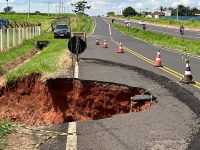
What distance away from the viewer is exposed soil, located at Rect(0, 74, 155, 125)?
12.5 metres

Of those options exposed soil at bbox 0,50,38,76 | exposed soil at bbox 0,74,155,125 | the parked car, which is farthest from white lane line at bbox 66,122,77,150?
the parked car

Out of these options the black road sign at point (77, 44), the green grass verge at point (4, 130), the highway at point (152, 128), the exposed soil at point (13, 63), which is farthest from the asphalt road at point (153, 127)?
the exposed soil at point (13, 63)

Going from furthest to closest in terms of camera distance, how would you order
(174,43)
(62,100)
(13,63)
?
(174,43)
(13,63)
(62,100)

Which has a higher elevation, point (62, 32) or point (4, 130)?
point (62, 32)

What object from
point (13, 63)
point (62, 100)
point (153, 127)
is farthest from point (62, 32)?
point (153, 127)

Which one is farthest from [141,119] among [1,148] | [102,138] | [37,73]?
[37,73]

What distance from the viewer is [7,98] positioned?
43.0 ft

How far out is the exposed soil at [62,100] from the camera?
12.5 meters

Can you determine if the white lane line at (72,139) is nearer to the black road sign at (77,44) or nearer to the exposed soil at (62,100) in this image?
the exposed soil at (62,100)

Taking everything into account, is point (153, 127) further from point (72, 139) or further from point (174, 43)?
point (174, 43)

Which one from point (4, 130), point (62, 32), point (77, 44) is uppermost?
point (77, 44)

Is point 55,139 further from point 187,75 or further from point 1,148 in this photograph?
point 187,75

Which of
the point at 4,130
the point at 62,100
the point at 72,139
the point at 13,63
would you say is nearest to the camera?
the point at 72,139

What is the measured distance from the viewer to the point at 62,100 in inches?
520
